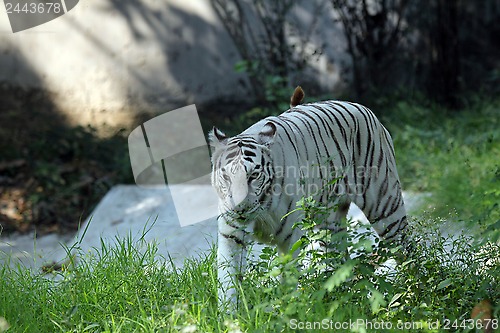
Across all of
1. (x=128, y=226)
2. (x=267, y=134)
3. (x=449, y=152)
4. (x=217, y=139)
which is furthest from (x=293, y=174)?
(x=449, y=152)

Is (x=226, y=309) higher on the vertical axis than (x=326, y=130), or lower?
lower

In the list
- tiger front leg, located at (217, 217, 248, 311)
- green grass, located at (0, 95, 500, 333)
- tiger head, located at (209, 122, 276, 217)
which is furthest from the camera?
tiger front leg, located at (217, 217, 248, 311)

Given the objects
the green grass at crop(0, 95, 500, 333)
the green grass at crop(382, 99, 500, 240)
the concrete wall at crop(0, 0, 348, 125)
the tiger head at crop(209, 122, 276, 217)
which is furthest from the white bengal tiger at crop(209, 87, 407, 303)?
the concrete wall at crop(0, 0, 348, 125)

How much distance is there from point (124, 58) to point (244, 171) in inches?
209

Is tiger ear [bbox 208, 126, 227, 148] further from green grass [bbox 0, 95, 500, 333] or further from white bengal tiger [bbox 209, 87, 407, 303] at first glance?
green grass [bbox 0, 95, 500, 333]

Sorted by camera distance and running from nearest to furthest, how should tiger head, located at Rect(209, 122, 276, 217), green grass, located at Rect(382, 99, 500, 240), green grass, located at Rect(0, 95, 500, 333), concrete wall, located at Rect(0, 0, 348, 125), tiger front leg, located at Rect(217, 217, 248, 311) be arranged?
green grass, located at Rect(0, 95, 500, 333) < tiger head, located at Rect(209, 122, 276, 217) < tiger front leg, located at Rect(217, 217, 248, 311) < green grass, located at Rect(382, 99, 500, 240) < concrete wall, located at Rect(0, 0, 348, 125)

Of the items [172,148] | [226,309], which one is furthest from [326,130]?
[172,148]

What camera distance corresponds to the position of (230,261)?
324 centimetres

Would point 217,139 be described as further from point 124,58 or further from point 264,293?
point 124,58

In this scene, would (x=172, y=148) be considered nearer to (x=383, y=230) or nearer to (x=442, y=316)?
(x=383, y=230)

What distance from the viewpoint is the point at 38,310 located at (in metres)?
3.49

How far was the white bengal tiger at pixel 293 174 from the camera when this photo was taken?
→ 10.3ft

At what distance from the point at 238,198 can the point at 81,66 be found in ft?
17.5

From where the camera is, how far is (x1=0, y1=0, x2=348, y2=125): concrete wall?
791cm
